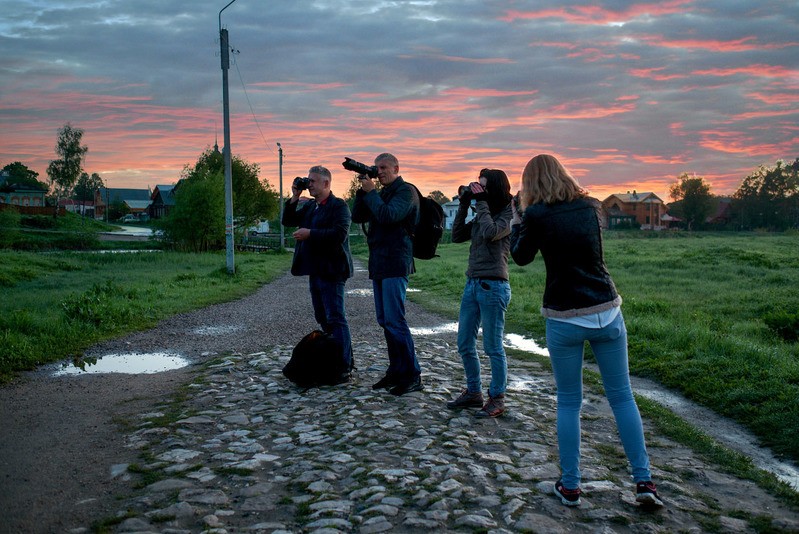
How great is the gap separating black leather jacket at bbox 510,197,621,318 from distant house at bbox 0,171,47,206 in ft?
386

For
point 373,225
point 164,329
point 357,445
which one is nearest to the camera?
point 357,445

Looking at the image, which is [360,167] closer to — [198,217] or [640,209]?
[198,217]

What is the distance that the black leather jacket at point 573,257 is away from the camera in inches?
155

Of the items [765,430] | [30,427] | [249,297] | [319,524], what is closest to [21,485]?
[30,427]

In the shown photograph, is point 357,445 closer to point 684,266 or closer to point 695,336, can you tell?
point 695,336

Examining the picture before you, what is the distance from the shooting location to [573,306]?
393 centimetres

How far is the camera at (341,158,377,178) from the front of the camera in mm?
6398

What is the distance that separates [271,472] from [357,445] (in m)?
0.80

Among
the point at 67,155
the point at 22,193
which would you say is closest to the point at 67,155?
the point at 67,155

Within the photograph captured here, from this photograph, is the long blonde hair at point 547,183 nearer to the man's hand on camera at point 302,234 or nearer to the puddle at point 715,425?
the puddle at point 715,425

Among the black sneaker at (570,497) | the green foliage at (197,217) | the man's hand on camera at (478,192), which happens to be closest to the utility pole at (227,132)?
the man's hand on camera at (478,192)

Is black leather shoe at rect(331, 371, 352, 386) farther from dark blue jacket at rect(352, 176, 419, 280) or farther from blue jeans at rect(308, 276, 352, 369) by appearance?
dark blue jacket at rect(352, 176, 419, 280)

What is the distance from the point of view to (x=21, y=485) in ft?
14.8

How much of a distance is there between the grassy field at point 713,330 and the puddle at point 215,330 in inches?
184
